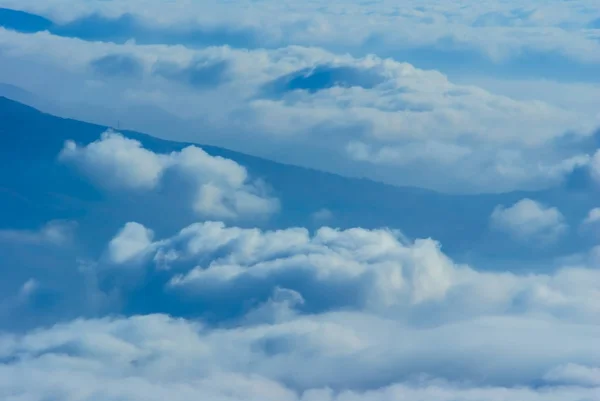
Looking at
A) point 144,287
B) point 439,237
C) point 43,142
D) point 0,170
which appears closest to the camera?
point 144,287

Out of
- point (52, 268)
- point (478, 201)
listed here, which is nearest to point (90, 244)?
point (52, 268)

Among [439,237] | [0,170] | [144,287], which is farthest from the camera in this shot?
[0,170]

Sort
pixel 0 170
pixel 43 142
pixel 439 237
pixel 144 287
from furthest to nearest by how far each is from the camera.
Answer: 1. pixel 43 142
2. pixel 0 170
3. pixel 439 237
4. pixel 144 287

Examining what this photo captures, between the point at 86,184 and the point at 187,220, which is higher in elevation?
the point at 86,184

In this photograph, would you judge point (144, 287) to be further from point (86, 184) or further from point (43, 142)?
point (43, 142)

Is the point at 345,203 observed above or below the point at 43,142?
below

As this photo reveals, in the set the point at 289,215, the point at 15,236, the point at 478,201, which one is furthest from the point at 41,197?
the point at 478,201

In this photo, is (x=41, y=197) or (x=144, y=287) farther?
(x=41, y=197)

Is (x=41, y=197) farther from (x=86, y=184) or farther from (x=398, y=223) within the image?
(x=398, y=223)

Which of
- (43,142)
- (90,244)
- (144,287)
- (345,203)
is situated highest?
(43,142)
